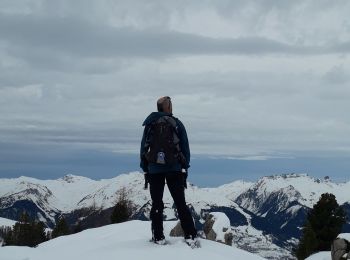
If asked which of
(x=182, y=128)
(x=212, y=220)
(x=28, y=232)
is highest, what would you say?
(x=182, y=128)

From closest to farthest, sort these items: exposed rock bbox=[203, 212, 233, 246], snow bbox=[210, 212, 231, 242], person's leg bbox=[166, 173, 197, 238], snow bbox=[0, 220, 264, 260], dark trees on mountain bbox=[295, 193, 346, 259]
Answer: snow bbox=[0, 220, 264, 260] → person's leg bbox=[166, 173, 197, 238] → exposed rock bbox=[203, 212, 233, 246] → snow bbox=[210, 212, 231, 242] → dark trees on mountain bbox=[295, 193, 346, 259]

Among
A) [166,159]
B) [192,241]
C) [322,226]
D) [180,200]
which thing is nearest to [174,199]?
[180,200]

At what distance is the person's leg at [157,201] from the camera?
12.6m

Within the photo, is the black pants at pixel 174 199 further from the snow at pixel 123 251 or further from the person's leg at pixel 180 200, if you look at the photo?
the snow at pixel 123 251

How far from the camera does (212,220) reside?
3172 centimetres

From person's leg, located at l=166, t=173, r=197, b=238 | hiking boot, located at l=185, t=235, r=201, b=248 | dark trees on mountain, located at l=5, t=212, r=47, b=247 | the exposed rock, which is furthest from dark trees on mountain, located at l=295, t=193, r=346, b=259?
dark trees on mountain, located at l=5, t=212, r=47, b=247

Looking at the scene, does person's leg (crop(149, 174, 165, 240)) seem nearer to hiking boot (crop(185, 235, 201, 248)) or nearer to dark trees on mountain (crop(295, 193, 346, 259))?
hiking boot (crop(185, 235, 201, 248))

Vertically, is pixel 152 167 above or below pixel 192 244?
above

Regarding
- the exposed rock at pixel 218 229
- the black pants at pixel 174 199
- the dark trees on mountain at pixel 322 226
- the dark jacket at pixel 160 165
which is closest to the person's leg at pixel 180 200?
the black pants at pixel 174 199

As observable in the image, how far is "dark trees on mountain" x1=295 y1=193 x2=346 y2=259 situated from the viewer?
50.9 metres

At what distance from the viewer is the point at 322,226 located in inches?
2057

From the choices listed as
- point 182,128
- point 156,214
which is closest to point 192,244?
point 156,214

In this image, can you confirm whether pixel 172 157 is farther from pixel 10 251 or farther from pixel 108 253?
pixel 10 251

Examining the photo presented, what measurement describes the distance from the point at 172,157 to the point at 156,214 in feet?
5.22
